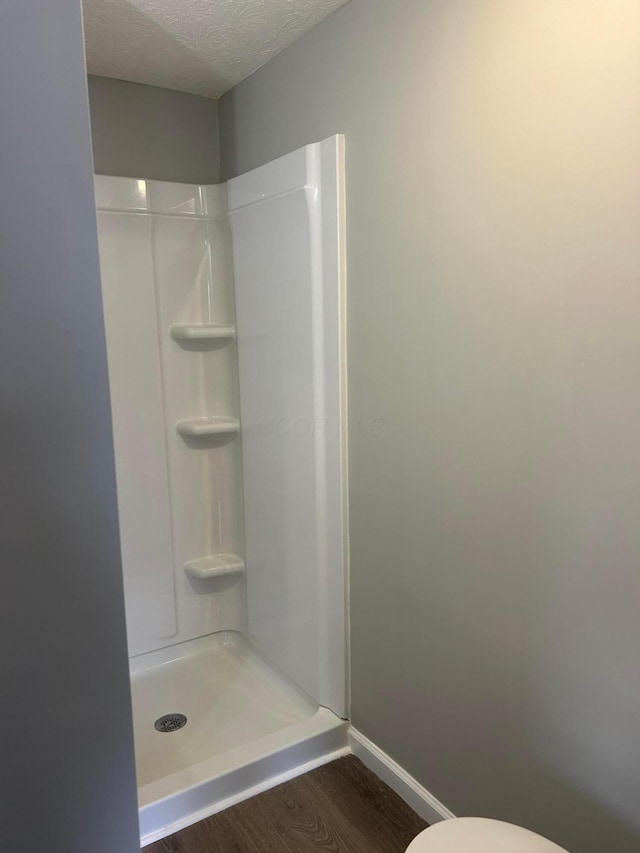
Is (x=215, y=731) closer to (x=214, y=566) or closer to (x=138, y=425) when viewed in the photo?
(x=214, y=566)

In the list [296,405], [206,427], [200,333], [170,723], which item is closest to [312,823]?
[170,723]

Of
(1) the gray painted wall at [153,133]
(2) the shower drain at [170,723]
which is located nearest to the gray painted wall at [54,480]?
(2) the shower drain at [170,723]

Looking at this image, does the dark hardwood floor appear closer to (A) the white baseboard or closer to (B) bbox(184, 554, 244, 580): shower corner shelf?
(A) the white baseboard

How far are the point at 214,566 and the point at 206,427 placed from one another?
565 millimetres

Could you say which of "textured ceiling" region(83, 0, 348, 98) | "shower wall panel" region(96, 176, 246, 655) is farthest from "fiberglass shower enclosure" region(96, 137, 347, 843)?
"textured ceiling" region(83, 0, 348, 98)

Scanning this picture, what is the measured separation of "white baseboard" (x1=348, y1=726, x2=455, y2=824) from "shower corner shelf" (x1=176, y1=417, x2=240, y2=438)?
1133 millimetres

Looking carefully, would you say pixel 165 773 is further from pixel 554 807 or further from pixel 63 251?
pixel 63 251

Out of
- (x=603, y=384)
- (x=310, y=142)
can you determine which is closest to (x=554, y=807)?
(x=603, y=384)

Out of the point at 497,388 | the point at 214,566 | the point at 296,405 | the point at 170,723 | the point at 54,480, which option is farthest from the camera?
the point at 214,566

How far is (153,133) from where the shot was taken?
2268 millimetres

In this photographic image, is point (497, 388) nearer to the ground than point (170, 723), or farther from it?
farther from it

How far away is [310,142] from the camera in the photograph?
6.12 feet

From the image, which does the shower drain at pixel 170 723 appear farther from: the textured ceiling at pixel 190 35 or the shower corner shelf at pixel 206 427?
the textured ceiling at pixel 190 35

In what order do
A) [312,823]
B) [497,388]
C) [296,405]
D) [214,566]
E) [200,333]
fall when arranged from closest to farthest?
[497,388]
[312,823]
[296,405]
[200,333]
[214,566]
